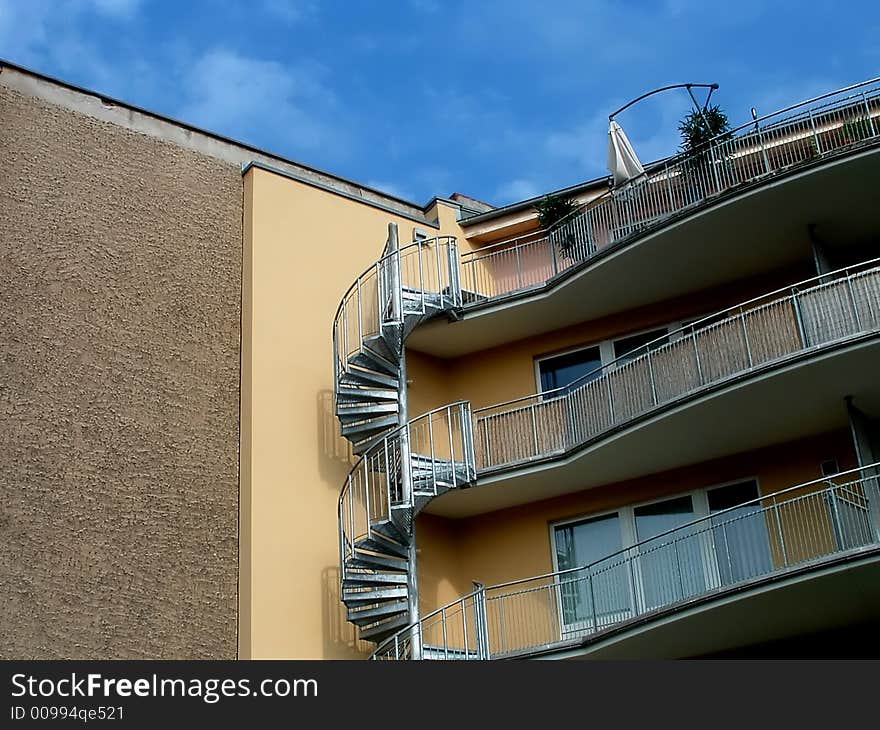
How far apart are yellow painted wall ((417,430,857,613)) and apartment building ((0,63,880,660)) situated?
0.04 meters

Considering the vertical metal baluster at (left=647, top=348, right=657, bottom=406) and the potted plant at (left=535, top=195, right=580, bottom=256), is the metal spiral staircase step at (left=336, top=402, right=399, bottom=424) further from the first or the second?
the vertical metal baluster at (left=647, top=348, right=657, bottom=406)

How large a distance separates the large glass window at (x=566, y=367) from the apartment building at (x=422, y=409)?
0.05 meters

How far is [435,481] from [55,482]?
482 cm

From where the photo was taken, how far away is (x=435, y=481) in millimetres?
18188

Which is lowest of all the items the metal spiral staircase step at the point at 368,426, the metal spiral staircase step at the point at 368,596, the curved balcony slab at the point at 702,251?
the metal spiral staircase step at the point at 368,596

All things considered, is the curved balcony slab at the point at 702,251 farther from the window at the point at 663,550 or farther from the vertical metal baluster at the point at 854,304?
the window at the point at 663,550

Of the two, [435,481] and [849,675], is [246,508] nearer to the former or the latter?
[435,481]

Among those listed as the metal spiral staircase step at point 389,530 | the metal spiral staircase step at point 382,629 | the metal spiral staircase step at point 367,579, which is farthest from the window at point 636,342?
the metal spiral staircase step at point 382,629

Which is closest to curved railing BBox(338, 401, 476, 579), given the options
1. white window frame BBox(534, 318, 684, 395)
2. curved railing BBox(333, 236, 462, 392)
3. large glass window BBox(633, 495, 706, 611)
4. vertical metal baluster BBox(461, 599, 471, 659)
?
vertical metal baluster BBox(461, 599, 471, 659)

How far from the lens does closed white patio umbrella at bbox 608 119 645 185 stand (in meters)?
19.6

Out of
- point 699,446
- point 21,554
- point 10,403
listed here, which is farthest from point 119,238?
point 699,446

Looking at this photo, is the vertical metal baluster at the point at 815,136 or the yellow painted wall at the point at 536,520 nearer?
the yellow painted wall at the point at 536,520

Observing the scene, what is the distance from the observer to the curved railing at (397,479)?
18031 mm

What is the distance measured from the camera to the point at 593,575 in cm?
1683
